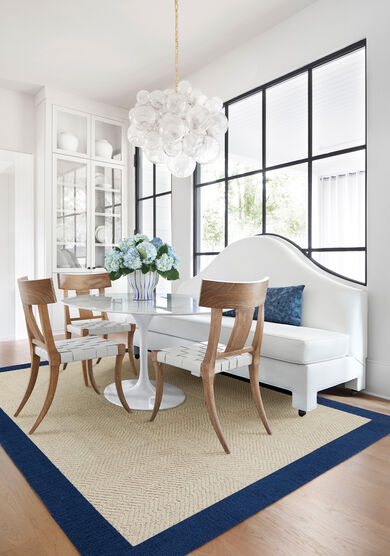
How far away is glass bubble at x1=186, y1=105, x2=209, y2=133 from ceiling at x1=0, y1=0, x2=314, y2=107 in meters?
1.22

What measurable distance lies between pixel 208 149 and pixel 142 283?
101 cm

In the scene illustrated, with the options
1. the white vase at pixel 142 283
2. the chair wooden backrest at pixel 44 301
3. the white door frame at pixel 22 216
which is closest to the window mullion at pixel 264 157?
the white vase at pixel 142 283

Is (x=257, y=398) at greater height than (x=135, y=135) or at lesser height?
lesser

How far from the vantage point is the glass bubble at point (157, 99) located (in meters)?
2.72

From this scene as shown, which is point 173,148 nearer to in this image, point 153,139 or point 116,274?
point 153,139

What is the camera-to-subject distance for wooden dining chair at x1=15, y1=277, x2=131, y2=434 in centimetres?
213

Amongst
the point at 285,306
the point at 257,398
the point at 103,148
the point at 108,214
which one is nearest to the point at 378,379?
the point at 285,306

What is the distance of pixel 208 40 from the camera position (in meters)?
3.78

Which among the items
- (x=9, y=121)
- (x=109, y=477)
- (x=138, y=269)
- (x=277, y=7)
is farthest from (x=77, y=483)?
(x=9, y=121)

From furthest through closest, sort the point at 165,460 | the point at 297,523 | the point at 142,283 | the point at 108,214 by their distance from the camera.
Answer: the point at 108,214, the point at 142,283, the point at 165,460, the point at 297,523

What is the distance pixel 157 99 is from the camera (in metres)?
2.72

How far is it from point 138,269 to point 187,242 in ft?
6.78

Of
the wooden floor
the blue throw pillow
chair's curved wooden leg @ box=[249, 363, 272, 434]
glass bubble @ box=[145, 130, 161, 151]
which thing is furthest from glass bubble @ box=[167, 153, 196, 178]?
the wooden floor

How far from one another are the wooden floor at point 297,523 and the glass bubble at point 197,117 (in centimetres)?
213
